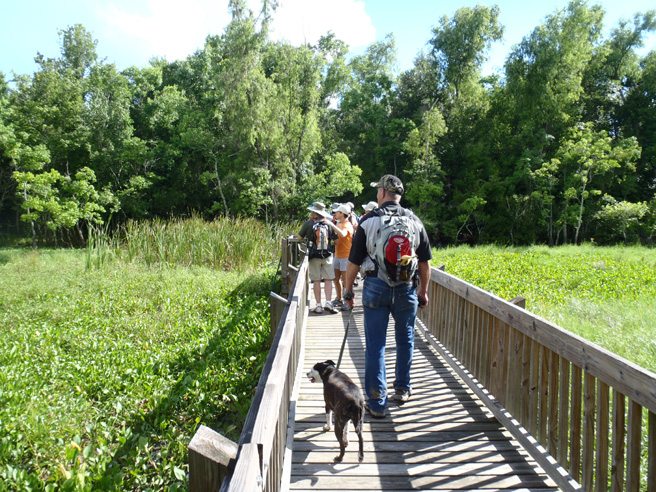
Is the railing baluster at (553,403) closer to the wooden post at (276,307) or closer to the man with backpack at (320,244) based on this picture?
the wooden post at (276,307)

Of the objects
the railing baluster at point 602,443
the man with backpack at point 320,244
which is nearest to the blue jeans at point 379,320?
the railing baluster at point 602,443

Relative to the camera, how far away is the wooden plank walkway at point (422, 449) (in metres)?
3.20

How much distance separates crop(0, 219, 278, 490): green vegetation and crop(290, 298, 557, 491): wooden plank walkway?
115cm

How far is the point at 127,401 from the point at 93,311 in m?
4.65

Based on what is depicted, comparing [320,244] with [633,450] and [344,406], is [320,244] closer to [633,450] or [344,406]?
[344,406]

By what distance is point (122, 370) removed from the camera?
6840mm

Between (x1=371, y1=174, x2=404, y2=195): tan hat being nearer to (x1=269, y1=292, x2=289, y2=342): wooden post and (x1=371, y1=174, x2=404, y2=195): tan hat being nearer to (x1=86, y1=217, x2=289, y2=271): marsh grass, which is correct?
(x1=269, y1=292, x2=289, y2=342): wooden post

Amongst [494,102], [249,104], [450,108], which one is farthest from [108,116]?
[494,102]

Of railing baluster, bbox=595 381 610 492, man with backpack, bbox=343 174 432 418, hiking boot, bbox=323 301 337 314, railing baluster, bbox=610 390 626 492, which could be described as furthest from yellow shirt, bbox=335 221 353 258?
railing baluster, bbox=610 390 626 492

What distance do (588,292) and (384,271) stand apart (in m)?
8.25

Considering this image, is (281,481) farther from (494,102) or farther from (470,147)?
(494,102)

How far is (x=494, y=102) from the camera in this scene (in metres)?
34.6

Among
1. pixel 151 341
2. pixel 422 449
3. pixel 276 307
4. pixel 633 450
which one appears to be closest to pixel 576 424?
pixel 633 450

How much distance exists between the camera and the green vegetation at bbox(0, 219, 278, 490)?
15.4ft
